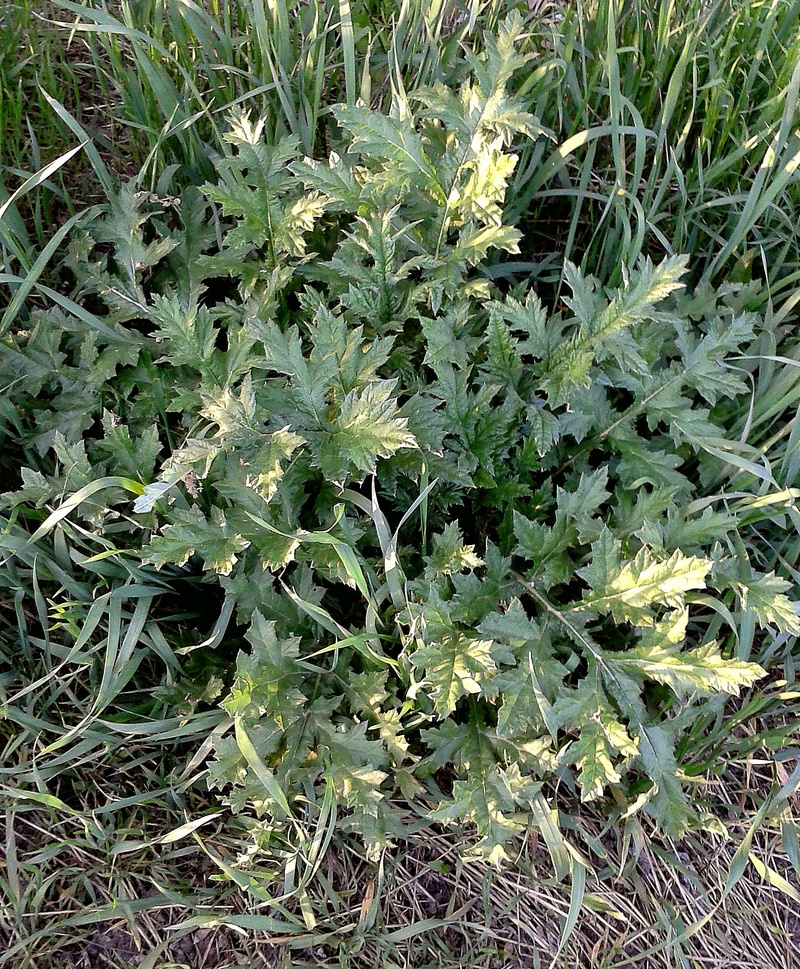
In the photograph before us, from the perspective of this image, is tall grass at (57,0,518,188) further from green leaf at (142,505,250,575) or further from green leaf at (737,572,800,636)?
green leaf at (737,572,800,636)

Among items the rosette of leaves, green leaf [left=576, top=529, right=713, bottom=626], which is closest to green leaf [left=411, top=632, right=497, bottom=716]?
the rosette of leaves

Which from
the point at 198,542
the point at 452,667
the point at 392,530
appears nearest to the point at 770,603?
the point at 452,667

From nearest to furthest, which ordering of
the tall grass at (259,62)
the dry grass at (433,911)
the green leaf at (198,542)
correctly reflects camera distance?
the green leaf at (198,542) < the dry grass at (433,911) < the tall grass at (259,62)

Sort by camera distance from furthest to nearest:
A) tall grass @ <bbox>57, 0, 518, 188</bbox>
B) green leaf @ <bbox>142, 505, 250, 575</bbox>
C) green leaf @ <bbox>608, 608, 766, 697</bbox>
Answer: tall grass @ <bbox>57, 0, 518, 188</bbox> < green leaf @ <bbox>142, 505, 250, 575</bbox> < green leaf @ <bbox>608, 608, 766, 697</bbox>

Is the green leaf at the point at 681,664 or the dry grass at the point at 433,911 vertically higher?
the green leaf at the point at 681,664

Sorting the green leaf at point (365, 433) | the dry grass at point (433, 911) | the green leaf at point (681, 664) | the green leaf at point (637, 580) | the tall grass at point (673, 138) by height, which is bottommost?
the dry grass at point (433, 911)

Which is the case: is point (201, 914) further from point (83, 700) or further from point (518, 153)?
point (518, 153)

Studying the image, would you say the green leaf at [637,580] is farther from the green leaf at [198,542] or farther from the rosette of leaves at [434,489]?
the green leaf at [198,542]

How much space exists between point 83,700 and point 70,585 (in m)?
0.31

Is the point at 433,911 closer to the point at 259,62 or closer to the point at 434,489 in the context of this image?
the point at 434,489

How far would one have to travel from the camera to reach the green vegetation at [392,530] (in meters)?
1.83

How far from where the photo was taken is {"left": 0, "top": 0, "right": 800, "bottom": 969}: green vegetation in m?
1.83

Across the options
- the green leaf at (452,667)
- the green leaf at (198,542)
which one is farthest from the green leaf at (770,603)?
the green leaf at (198,542)

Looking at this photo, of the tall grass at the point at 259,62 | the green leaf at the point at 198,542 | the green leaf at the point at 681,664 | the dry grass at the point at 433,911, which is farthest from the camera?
the tall grass at the point at 259,62
